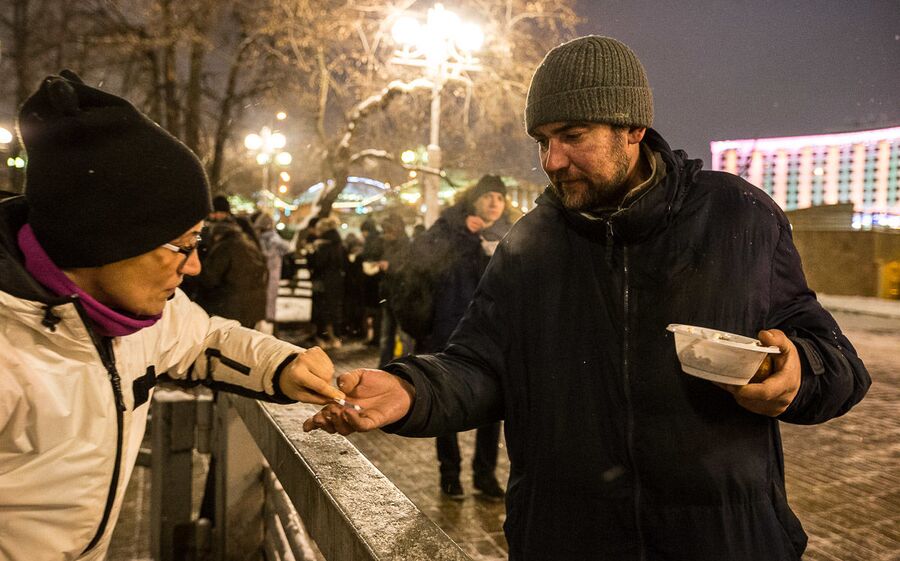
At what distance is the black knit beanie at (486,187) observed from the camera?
6.01 metres

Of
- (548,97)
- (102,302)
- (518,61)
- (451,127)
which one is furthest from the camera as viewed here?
(451,127)

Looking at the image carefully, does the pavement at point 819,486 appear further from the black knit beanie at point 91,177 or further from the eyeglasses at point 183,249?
the black knit beanie at point 91,177

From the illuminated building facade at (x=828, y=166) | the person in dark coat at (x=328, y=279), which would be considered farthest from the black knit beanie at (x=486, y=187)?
the illuminated building facade at (x=828, y=166)

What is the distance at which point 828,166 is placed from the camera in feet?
322

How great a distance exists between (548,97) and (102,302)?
51.1 inches

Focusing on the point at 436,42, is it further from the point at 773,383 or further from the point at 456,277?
the point at 773,383

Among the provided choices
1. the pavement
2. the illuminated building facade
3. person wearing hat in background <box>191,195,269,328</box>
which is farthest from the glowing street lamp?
the illuminated building facade

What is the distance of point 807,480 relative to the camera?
6.41 metres

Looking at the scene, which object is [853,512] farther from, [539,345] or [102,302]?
[102,302]

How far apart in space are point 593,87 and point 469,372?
0.84 m

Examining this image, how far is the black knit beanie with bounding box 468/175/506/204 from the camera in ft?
19.7

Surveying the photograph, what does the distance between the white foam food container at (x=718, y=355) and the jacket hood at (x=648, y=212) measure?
33 cm

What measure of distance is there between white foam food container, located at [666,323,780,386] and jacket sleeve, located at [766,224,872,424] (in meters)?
0.22

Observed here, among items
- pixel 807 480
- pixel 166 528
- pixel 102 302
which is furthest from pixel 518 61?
pixel 102 302
